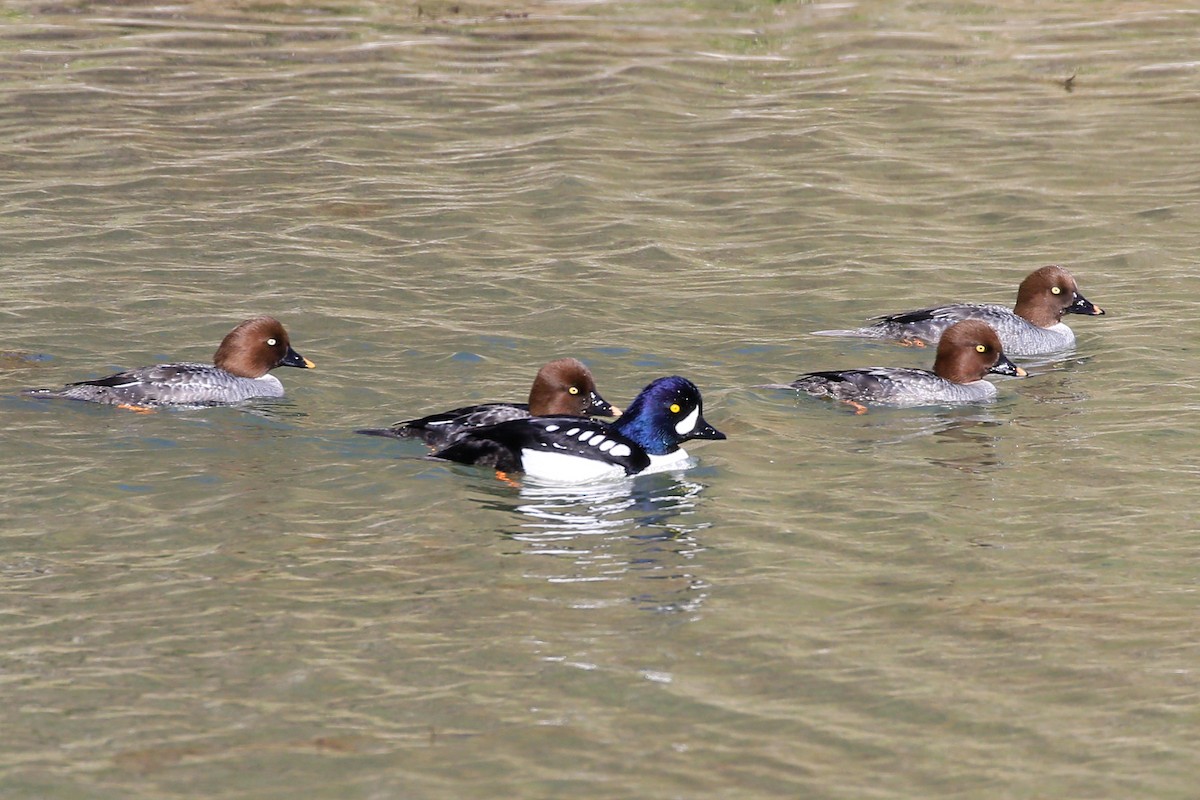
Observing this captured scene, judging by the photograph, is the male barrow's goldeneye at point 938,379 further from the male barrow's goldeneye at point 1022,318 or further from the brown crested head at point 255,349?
the brown crested head at point 255,349

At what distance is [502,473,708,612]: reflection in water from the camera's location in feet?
30.3

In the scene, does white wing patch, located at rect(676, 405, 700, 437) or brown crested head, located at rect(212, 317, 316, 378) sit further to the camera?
brown crested head, located at rect(212, 317, 316, 378)

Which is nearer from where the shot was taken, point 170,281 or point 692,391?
point 692,391

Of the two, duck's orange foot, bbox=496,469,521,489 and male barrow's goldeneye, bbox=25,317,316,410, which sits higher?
male barrow's goldeneye, bbox=25,317,316,410

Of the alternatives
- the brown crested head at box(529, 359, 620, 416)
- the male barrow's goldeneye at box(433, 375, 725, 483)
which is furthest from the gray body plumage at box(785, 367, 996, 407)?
the brown crested head at box(529, 359, 620, 416)

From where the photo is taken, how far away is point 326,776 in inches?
280

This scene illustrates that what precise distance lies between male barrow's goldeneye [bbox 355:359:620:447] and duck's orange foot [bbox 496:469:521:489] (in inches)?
17.2

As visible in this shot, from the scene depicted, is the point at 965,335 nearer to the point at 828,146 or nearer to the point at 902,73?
the point at 828,146

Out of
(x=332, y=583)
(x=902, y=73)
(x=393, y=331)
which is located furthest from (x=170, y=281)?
(x=902, y=73)

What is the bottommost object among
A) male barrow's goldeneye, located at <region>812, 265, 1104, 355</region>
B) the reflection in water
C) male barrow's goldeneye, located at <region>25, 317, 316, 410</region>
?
the reflection in water

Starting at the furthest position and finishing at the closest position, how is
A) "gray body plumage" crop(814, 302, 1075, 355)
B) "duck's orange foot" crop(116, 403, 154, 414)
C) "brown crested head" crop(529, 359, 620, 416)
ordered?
"gray body plumage" crop(814, 302, 1075, 355) < "duck's orange foot" crop(116, 403, 154, 414) < "brown crested head" crop(529, 359, 620, 416)

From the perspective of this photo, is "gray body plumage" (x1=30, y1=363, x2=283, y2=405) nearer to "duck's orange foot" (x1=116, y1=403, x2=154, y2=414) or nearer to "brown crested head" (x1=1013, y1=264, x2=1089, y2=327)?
"duck's orange foot" (x1=116, y1=403, x2=154, y2=414)

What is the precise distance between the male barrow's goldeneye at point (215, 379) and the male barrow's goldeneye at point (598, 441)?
8.04 ft

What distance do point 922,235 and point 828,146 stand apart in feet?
10.6
